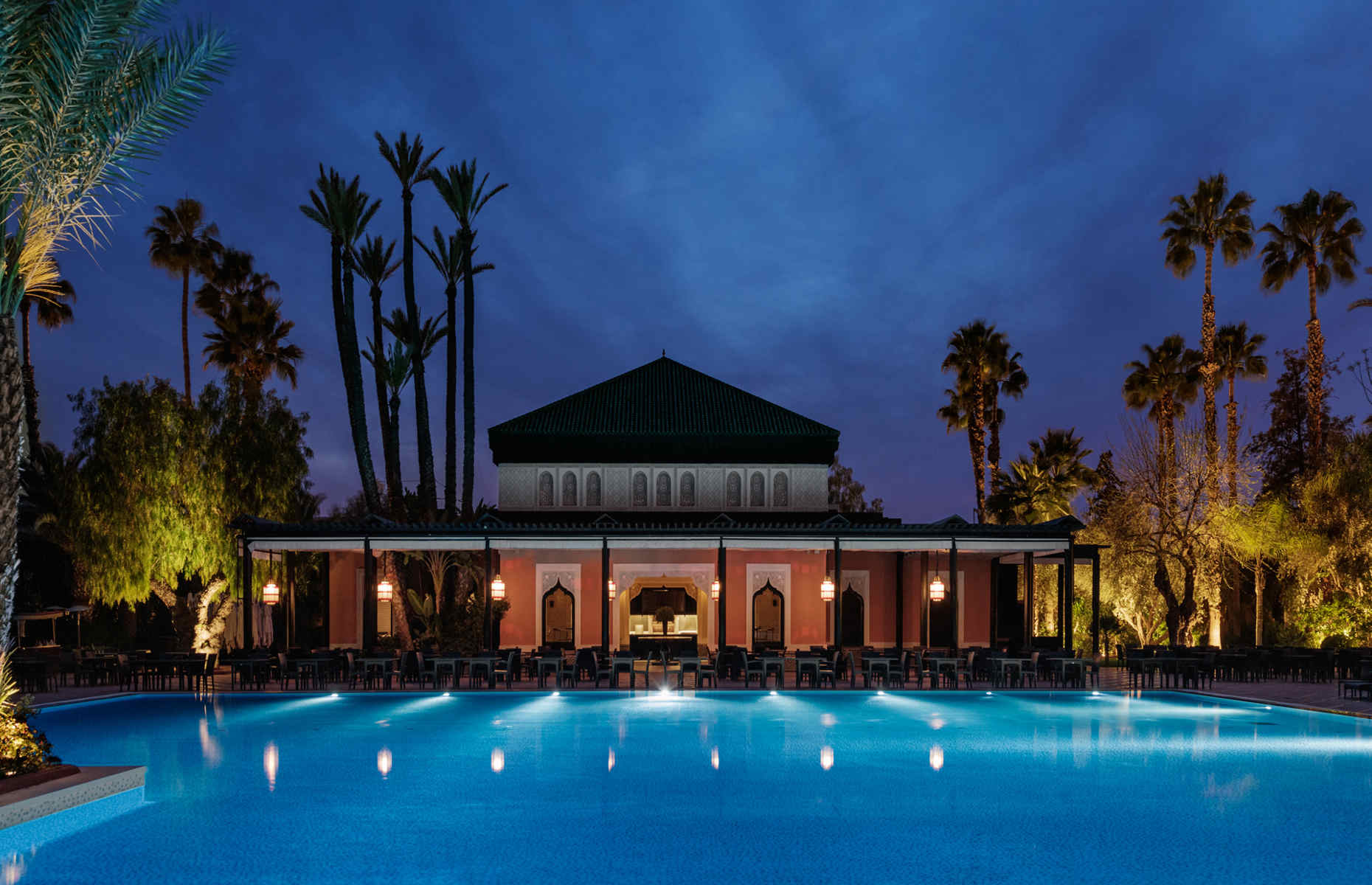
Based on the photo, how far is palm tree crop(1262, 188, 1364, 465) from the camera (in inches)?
1337

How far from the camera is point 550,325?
7962 cm

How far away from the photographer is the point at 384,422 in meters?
30.8

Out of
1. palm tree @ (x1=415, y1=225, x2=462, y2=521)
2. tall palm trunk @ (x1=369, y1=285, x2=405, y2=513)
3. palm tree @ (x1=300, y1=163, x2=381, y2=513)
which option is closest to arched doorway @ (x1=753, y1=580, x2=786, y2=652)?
palm tree @ (x1=415, y1=225, x2=462, y2=521)

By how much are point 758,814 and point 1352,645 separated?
22.8 meters

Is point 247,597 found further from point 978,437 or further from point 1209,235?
point 978,437

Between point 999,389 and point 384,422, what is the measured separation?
90.0 feet

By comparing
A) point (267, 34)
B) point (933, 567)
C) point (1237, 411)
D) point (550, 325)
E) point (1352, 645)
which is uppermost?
point (267, 34)

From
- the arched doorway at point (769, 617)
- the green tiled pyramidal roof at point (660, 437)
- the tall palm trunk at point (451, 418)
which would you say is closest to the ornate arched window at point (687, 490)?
the green tiled pyramidal roof at point (660, 437)

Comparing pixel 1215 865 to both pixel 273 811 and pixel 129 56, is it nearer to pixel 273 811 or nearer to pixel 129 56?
pixel 273 811

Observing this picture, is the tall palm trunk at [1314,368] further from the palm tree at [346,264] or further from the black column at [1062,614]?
the palm tree at [346,264]

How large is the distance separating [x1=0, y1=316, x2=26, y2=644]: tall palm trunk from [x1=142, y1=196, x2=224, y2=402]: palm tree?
30940 mm

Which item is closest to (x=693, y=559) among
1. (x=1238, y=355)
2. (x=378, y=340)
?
(x=378, y=340)

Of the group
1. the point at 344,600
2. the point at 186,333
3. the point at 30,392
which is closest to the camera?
the point at 344,600

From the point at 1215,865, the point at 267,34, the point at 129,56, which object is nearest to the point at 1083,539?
the point at 1215,865
